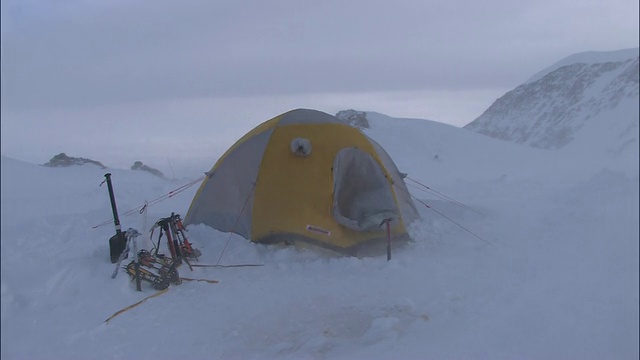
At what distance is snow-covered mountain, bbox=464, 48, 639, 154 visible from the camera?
707 cm

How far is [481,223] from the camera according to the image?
9.20 metres

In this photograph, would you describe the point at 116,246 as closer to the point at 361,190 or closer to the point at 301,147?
the point at 301,147

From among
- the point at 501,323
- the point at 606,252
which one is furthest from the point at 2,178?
the point at 606,252

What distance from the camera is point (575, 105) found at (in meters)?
16.8

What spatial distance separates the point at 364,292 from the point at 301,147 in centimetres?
289

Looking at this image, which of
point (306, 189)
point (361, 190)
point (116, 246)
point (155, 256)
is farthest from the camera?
point (361, 190)

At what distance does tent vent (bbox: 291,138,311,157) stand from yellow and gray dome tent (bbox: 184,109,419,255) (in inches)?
0.6

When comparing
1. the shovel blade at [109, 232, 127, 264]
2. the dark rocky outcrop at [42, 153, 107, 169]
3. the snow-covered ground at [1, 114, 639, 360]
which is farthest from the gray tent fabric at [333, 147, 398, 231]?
the dark rocky outcrop at [42, 153, 107, 169]

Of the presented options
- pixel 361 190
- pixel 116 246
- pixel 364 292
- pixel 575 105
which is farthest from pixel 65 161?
pixel 575 105

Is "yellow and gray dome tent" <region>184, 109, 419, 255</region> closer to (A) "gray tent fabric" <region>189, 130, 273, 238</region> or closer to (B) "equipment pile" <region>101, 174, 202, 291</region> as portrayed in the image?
(A) "gray tent fabric" <region>189, 130, 273, 238</region>

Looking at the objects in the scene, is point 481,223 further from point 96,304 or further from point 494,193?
point 96,304

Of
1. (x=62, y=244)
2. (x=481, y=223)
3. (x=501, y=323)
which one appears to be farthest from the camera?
(x=481, y=223)

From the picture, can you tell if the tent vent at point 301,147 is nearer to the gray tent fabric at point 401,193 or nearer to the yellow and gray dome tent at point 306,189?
the yellow and gray dome tent at point 306,189

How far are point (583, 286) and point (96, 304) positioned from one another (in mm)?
5129
